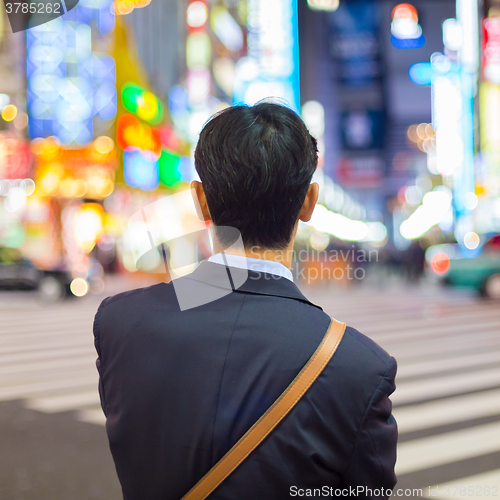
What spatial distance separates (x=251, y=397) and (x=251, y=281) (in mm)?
242

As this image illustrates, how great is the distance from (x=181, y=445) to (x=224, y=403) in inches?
5.2

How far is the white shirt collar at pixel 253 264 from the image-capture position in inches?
49.6

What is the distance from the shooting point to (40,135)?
80.6 feet

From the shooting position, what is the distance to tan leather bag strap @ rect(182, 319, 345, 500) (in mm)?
1105

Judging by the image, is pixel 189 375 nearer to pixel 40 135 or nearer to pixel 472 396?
pixel 472 396

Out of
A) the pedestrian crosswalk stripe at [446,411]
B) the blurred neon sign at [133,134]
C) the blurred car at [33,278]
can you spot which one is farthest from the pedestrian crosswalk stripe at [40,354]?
the blurred neon sign at [133,134]

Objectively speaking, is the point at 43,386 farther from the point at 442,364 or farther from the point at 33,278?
the point at 33,278

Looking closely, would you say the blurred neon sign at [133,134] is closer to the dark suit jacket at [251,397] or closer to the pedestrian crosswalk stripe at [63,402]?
the pedestrian crosswalk stripe at [63,402]

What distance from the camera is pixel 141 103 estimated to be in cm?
2647

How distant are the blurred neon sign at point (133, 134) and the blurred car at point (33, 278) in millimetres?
9255

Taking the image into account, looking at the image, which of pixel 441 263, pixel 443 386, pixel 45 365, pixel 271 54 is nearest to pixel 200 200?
pixel 443 386

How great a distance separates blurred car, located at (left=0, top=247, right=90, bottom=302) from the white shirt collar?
52.2ft

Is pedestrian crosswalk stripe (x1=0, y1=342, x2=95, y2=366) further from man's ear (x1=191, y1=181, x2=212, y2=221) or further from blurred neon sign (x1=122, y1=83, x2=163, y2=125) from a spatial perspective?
blurred neon sign (x1=122, y1=83, x2=163, y2=125)

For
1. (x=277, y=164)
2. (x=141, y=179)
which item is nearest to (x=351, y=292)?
(x=141, y=179)
